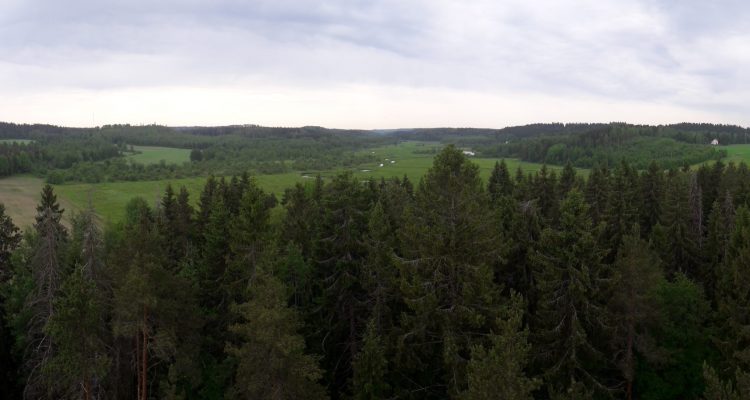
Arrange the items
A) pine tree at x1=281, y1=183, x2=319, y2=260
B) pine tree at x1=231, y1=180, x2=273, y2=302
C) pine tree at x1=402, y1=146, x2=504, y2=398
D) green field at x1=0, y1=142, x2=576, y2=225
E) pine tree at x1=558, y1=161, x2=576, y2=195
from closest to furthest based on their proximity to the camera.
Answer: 1. pine tree at x1=402, y1=146, x2=504, y2=398
2. pine tree at x1=231, y1=180, x2=273, y2=302
3. pine tree at x1=281, y1=183, x2=319, y2=260
4. pine tree at x1=558, y1=161, x2=576, y2=195
5. green field at x1=0, y1=142, x2=576, y2=225

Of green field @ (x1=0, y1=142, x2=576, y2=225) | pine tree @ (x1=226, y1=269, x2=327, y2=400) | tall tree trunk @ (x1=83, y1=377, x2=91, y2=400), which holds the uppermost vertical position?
pine tree @ (x1=226, y1=269, x2=327, y2=400)

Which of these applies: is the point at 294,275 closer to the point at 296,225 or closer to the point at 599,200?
the point at 296,225

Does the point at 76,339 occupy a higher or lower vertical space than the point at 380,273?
lower

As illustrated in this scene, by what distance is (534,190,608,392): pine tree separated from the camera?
76.8 ft

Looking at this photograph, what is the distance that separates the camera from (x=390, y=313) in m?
27.5

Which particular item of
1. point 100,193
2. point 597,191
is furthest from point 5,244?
point 100,193

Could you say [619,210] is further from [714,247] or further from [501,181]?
[501,181]

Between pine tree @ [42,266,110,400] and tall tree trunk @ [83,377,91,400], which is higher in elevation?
pine tree @ [42,266,110,400]

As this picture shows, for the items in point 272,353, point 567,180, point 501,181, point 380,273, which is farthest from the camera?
→ point 501,181

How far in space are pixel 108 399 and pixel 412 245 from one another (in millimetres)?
16581

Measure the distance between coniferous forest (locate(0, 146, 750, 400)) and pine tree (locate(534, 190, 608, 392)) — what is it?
0.33 ft

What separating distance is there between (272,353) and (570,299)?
Answer: 13.5 meters

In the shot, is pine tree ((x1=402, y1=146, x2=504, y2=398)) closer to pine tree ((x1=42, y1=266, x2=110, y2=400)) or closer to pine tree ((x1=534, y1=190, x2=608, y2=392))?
pine tree ((x1=534, y1=190, x2=608, y2=392))

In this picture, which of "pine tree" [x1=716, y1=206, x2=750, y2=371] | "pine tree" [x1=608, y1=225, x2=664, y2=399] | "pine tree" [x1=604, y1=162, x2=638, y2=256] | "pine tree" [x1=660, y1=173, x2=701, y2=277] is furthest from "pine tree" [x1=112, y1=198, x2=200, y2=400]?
"pine tree" [x1=660, y1=173, x2=701, y2=277]
